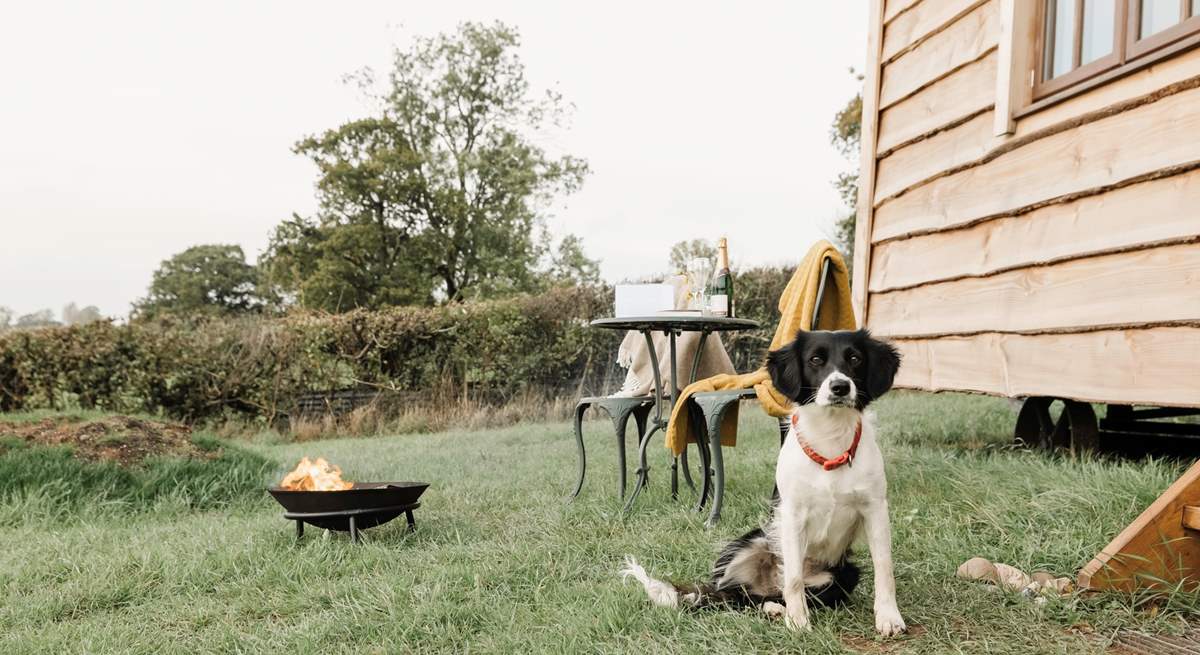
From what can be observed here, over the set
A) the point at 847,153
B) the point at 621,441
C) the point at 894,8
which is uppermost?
the point at 847,153

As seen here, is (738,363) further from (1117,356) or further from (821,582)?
(821,582)

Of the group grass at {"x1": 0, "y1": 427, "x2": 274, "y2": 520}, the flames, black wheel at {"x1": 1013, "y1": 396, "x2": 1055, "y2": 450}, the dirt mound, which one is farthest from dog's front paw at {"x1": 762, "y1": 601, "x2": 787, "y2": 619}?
the dirt mound

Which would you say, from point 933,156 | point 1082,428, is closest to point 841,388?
point 1082,428

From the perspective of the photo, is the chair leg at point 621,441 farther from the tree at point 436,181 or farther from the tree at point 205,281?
the tree at point 205,281

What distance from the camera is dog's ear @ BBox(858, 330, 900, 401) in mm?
2191

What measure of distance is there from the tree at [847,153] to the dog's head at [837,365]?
525 inches

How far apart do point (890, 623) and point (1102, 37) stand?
292 cm

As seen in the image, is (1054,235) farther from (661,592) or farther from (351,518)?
(351,518)

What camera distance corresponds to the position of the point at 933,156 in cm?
451

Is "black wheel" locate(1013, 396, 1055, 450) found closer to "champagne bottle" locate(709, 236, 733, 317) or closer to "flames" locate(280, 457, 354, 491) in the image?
"champagne bottle" locate(709, 236, 733, 317)

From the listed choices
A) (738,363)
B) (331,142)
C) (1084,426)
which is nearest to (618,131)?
(331,142)

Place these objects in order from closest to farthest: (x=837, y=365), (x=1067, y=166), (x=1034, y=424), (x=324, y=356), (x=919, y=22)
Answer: (x=837, y=365)
(x=1067, y=166)
(x=1034, y=424)
(x=919, y=22)
(x=324, y=356)

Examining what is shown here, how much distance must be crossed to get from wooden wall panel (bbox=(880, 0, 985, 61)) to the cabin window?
1.94 feet

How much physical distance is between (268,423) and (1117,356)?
899 cm
